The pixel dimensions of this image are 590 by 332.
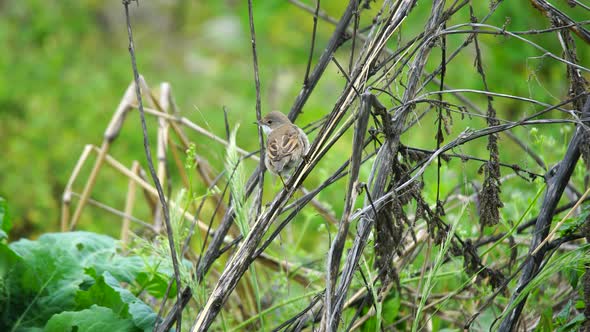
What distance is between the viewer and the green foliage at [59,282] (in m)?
2.27

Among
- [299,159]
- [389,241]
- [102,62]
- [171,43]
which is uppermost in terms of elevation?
[171,43]

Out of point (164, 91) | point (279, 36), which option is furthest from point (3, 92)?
point (164, 91)

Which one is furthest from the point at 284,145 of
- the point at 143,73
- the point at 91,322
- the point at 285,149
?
the point at 143,73

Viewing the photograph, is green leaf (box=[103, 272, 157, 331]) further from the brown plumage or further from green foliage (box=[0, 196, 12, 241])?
the brown plumage

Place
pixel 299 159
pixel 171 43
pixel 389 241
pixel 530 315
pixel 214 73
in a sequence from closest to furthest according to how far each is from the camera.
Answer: pixel 389 241
pixel 530 315
pixel 299 159
pixel 214 73
pixel 171 43

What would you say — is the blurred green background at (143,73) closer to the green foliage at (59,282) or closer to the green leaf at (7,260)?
the green foliage at (59,282)

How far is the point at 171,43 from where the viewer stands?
392 inches

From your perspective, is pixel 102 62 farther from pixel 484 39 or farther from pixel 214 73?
pixel 484 39

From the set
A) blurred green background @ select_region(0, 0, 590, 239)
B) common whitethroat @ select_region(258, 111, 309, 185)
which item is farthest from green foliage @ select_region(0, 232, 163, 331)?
blurred green background @ select_region(0, 0, 590, 239)

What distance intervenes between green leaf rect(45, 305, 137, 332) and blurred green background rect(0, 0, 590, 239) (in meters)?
2.26

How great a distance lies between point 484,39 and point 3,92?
4425mm

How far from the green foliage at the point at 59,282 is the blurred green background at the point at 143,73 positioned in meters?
1.89

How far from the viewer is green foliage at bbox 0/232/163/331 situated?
2.27 metres

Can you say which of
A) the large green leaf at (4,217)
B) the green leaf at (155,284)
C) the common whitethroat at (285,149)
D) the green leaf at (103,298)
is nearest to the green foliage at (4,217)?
the large green leaf at (4,217)
